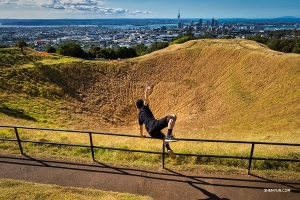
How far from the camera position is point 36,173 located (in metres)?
7.17

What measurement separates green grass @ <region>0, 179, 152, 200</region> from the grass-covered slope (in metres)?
12.3

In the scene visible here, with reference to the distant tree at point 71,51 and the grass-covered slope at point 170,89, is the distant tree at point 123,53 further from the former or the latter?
the grass-covered slope at point 170,89

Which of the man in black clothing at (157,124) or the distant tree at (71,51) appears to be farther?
the distant tree at (71,51)

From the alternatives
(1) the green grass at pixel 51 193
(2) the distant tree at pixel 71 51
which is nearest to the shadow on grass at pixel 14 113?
(1) the green grass at pixel 51 193

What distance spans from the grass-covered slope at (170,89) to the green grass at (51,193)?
12251 millimetres

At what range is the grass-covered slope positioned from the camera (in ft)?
67.9

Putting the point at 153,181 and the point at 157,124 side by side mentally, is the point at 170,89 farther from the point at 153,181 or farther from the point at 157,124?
the point at 157,124

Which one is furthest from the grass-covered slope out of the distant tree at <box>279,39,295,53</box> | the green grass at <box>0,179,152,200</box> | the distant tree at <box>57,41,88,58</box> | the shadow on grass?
the distant tree at <box>279,39,295,53</box>

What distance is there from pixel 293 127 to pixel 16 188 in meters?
17.8

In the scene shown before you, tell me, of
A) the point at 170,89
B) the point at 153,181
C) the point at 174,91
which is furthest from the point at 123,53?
the point at 153,181

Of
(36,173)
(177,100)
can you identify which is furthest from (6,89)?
(36,173)

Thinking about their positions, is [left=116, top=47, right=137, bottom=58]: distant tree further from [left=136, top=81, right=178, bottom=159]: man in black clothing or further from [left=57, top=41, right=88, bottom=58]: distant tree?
[left=136, top=81, right=178, bottom=159]: man in black clothing

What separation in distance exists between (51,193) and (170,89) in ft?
85.9

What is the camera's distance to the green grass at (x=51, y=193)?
6.05 meters
